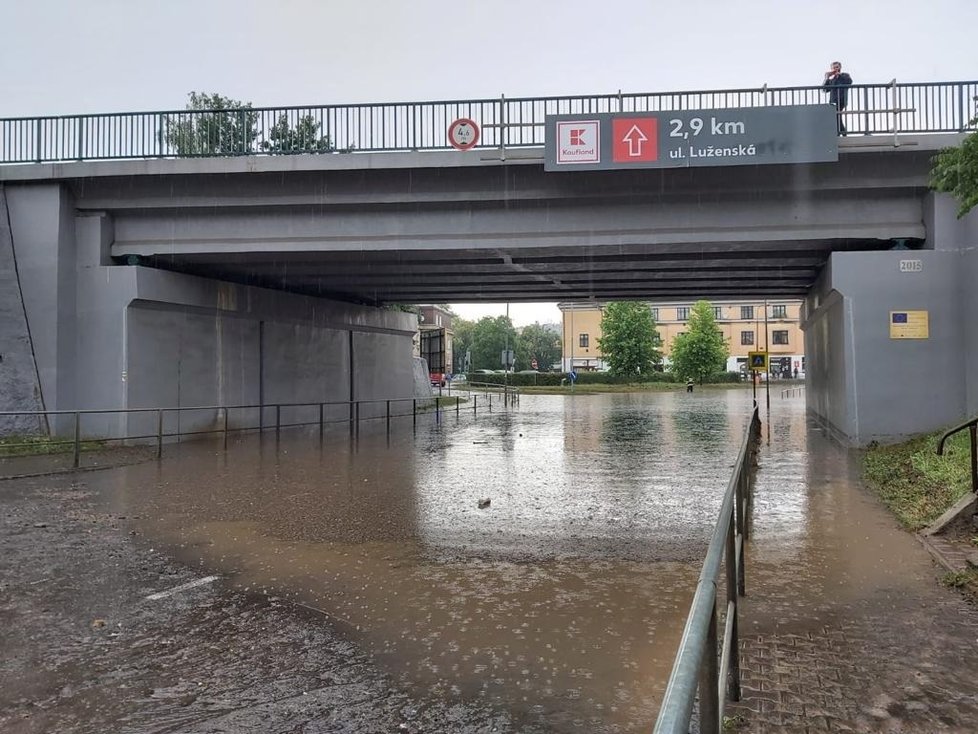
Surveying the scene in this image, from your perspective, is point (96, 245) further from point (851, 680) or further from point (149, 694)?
point (851, 680)

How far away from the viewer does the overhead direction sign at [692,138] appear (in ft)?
46.1

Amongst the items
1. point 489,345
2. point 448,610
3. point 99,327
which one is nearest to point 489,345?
point 489,345

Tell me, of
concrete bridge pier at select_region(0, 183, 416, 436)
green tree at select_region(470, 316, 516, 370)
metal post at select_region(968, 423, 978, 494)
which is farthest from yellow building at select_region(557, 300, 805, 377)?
metal post at select_region(968, 423, 978, 494)

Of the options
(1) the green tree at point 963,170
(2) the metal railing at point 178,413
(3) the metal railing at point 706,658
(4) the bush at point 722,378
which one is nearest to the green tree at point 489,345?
(4) the bush at point 722,378

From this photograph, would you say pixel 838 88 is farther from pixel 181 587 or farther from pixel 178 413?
pixel 178 413

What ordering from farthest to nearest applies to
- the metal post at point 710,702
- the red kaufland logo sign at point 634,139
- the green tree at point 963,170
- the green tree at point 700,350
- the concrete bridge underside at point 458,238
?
the green tree at point 700,350 → the concrete bridge underside at point 458,238 → the red kaufland logo sign at point 634,139 → the green tree at point 963,170 → the metal post at point 710,702

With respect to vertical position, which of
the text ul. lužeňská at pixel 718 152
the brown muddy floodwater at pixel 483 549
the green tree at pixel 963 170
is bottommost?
the brown muddy floodwater at pixel 483 549

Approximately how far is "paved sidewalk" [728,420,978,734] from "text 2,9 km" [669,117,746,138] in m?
8.55

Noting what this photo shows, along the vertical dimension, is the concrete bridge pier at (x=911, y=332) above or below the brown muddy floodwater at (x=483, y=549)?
above

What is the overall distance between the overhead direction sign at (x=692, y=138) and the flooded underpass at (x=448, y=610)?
258 inches

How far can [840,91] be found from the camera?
15.4 metres

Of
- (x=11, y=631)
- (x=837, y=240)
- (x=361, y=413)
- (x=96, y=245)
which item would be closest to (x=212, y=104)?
(x=361, y=413)

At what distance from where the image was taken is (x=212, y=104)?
34969 mm

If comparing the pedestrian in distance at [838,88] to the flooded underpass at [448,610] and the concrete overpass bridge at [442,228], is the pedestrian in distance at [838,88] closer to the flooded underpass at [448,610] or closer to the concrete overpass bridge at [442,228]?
the concrete overpass bridge at [442,228]
